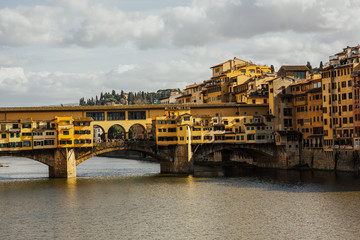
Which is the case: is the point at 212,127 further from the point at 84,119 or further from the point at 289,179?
the point at 84,119

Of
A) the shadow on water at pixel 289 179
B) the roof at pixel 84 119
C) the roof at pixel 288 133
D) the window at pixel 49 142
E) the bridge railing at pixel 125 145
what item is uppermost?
the roof at pixel 84 119

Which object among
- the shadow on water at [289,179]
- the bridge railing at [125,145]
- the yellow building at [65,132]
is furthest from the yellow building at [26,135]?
the shadow on water at [289,179]

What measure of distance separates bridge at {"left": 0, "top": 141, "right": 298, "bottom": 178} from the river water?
471 centimetres

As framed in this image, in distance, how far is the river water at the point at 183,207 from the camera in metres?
54.7

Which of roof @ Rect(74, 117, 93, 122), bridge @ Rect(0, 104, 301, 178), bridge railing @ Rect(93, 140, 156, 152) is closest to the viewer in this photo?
bridge @ Rect(0, 104, 301, 178)

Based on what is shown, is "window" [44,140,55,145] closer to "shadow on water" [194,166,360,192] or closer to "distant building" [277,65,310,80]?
"shadow on water" [194,166,360,192]

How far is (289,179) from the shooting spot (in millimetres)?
95250

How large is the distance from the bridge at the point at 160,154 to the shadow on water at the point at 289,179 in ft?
12.3

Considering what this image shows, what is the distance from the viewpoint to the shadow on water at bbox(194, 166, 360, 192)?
82.2m

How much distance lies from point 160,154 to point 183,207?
40106 millimetres

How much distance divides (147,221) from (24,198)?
2347 centimetres

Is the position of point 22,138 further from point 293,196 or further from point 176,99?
point 176,99

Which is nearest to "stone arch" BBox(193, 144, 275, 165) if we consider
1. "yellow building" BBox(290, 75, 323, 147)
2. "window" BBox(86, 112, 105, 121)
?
"yellow building" BBox(290, 75, 323, 147)

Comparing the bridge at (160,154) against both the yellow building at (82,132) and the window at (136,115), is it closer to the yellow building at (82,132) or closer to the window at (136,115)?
the yellow building at (82,132)
